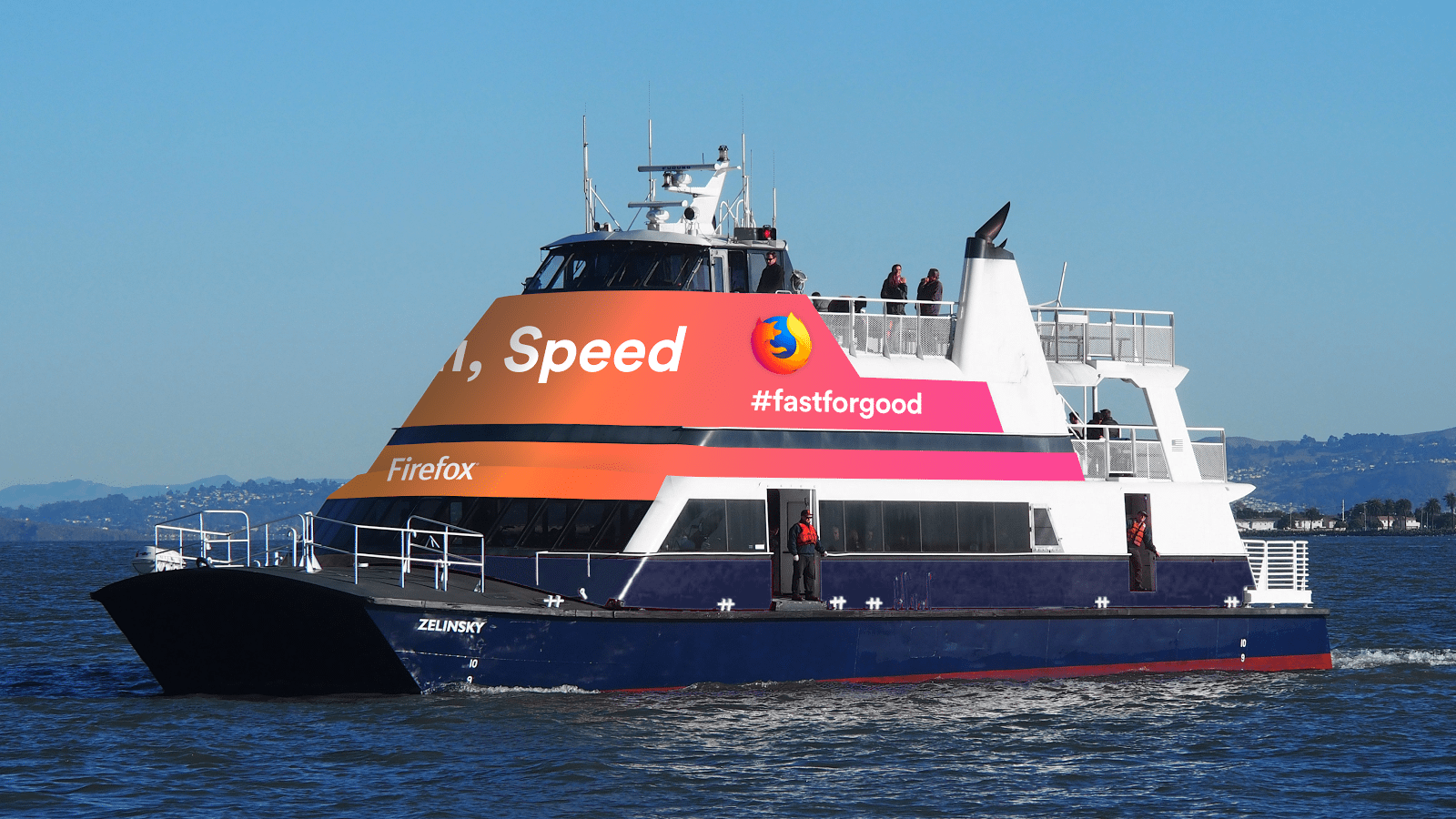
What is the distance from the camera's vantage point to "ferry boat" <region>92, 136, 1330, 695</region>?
14516 mm

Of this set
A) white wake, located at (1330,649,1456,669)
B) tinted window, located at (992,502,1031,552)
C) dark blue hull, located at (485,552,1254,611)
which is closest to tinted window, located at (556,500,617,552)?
dark blue hull, located at (485,552,1254,611)

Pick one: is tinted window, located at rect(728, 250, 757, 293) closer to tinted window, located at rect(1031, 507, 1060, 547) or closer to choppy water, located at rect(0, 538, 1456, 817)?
tinted window, located at rect(1031, 507, 1060, 547)

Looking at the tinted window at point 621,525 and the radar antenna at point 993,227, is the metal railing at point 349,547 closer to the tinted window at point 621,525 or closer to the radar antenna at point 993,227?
the tinted window at point 621,525

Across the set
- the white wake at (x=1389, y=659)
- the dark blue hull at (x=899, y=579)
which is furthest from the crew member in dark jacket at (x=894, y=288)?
the white wake at (x=1389, y=659)

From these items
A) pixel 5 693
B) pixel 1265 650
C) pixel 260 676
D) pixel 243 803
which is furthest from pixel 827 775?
pixel 5 693

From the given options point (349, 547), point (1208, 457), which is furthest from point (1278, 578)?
point (349, 547)

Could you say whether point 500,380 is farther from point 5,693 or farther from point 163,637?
point 5,693

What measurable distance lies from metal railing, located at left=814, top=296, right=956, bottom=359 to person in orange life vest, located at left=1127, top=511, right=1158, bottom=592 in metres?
3.06

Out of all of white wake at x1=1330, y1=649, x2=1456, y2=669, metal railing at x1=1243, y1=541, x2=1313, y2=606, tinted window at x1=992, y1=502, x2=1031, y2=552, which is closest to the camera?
tinted window at x1=992, y1=502, x2=1031, y2=552

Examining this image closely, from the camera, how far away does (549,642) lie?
1437 centimetres

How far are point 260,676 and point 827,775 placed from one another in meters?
6.01

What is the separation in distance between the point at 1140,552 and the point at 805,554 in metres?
4.57

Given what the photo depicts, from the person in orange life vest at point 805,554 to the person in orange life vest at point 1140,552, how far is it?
4.29 meters

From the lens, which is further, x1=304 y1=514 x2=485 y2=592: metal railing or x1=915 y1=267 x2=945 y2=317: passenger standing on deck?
x1=915 y1=267 x2=945 y2=317: passenger standing on deck
